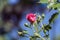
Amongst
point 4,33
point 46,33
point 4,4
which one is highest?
point 4,4

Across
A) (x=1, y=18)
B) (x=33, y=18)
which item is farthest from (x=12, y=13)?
(x=33, y=18)

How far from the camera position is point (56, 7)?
1.43 m

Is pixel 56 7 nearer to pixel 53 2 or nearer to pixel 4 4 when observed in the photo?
pixel 53 2

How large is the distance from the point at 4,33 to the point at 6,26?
24 cm

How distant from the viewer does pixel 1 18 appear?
13.2 ft

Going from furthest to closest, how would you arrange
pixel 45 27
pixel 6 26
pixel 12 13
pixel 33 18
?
pixel 6 26 < pixel 12 13 < pixel 33 18 < pixel 45 27

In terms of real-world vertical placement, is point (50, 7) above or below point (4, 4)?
below

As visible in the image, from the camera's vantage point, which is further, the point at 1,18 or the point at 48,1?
the point at 1,18

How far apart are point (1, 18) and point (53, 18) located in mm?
2611

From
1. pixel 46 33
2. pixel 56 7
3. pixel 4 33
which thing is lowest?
pixel 46 33

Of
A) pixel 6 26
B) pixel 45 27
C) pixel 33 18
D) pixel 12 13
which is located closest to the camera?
pixel 45 27

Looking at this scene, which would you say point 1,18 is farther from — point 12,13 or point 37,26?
point 37,26

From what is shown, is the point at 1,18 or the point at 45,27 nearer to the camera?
the point at 45,27

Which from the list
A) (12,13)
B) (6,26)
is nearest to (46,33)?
(12,13)
